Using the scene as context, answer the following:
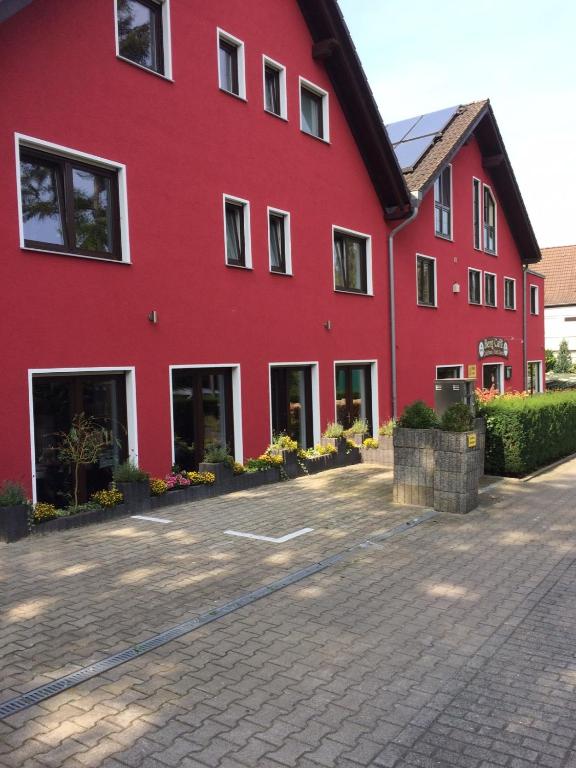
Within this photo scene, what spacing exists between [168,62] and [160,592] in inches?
334

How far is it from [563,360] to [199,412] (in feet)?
125

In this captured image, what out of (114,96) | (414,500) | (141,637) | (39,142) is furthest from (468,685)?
(114,96)

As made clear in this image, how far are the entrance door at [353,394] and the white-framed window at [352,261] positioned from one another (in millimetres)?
1893

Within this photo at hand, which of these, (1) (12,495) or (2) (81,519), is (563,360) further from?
(1) (12,495)

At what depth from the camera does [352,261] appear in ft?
50.8

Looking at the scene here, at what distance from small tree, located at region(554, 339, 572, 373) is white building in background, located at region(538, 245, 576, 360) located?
5.32 ft

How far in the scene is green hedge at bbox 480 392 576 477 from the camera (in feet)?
37.0

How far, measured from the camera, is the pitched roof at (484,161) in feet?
57.3

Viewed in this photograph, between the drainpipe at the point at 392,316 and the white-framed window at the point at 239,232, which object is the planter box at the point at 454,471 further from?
the drainpipe at the point at 392,316

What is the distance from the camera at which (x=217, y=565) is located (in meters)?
6.42

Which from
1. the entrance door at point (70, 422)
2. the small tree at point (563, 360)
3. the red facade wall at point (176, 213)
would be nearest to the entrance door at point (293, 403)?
the red facade wall at point (176, 213)

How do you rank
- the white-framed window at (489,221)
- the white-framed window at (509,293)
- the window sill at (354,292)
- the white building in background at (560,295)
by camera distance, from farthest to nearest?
the white building in background at (560,295) < the white-framed window at (509,293) < the white-framed window at (489,221) < the window sill at (354,292)

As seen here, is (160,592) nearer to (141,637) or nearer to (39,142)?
(141,637)

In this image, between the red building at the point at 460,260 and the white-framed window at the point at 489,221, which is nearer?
the red building at the point at 460,260
